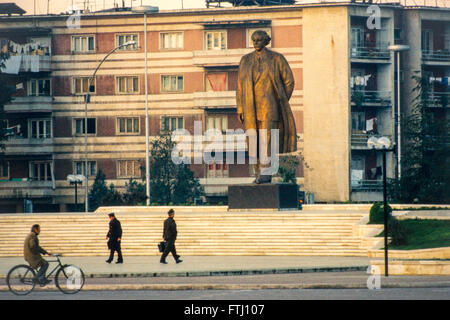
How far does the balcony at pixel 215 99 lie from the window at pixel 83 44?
8.45 m

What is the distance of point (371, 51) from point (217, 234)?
3175cm

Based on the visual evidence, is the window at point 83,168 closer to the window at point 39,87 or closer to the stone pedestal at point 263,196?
the window at point 39,87

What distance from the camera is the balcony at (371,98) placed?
6340 centimetres

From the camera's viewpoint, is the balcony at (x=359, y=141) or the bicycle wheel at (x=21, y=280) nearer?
the bicycle wheel at (x=21, y=280)

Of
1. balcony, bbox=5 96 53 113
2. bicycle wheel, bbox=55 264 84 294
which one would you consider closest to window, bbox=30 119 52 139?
balcony, bbox=5 96 53 113

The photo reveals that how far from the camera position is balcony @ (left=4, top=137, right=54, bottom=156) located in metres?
67.4

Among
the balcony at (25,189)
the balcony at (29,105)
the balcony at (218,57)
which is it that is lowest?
the balcony at (25,189)

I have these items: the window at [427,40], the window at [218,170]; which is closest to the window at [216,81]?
the window at [218,170]

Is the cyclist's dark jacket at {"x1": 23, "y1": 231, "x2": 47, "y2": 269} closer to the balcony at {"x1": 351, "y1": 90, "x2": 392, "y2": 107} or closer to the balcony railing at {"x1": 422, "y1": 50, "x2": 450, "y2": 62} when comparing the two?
the balcony at {"x1": 351, "y1": 90, "x2": 392, "y2": 107}

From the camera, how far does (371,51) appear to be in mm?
64875

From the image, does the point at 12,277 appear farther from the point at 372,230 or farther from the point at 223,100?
the point at 223,100

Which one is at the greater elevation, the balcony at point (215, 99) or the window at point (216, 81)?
the window at point (216, 81)

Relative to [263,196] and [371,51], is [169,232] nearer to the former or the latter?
[263,196]
